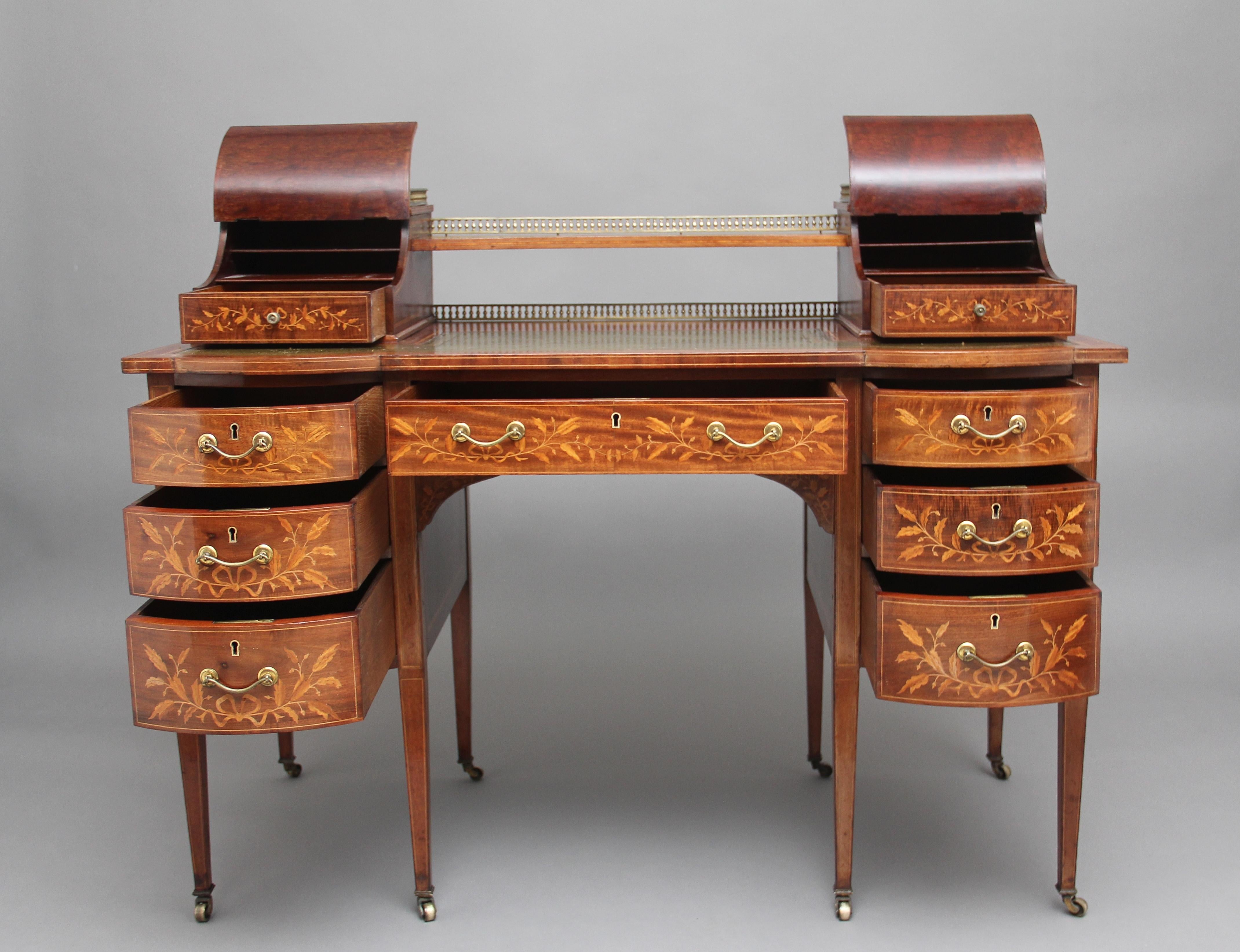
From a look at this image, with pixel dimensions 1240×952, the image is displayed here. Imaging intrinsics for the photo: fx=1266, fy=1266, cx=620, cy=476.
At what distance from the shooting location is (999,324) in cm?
266

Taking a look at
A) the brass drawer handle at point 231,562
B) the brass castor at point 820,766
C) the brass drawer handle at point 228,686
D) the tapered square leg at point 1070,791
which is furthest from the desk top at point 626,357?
the brass castor at point 820,766

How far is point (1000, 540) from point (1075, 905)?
2.83 feet

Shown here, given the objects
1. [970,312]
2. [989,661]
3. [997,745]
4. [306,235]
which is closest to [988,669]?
[989,661]

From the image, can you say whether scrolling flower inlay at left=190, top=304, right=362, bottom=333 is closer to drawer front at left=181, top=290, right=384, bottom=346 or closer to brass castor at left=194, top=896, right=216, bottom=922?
drawer front at left=181, top=290, right=384, bottom=346

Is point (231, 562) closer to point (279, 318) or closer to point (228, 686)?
point (228, 686)

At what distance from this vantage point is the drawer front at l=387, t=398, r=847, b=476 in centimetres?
245

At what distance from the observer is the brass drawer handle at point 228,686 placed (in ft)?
8.05

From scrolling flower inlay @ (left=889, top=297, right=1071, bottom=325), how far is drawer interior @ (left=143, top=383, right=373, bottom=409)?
1163 millimetres

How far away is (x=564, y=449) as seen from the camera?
2.48 meters

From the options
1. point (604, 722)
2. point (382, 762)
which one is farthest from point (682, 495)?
point (382, 762)

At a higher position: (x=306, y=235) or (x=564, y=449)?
(x=306, y=235)

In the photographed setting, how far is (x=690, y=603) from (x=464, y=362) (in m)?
2.07

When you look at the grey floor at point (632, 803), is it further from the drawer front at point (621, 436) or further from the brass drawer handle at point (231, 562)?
the drawer front at point (621, 436)

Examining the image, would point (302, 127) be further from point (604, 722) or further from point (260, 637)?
point (604, 722)
